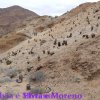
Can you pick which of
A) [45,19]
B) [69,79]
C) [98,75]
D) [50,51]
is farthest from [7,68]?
[45,19]

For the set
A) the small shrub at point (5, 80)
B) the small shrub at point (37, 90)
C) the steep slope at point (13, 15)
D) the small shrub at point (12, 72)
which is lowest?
the small shrub at point (37, 90)

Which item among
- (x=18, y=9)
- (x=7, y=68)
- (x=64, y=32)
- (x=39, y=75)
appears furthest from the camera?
(x=18, y=9)

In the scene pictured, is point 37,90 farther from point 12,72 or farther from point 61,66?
point 12,72

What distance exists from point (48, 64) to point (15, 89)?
319 cm

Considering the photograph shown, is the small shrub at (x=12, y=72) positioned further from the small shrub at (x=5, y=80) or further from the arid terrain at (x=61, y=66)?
the small shrub at (x=5, y=80)

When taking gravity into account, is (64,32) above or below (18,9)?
below

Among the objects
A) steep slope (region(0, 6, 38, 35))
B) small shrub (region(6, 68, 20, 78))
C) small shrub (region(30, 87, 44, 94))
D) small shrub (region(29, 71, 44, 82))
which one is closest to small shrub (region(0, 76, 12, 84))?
small shrub (region(6, 68, 20, 78))

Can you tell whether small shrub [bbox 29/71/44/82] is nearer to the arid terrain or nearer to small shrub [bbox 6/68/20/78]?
the arid terrain

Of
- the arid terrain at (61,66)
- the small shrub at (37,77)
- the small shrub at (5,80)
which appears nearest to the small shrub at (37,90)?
the arid terrain at (61,66)

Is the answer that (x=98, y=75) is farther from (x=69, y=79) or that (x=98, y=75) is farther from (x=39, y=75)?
(x=39, y=75)

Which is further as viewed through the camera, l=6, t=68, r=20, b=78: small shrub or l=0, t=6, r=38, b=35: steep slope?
l=0, t=6, r=38, b=35: steep slope

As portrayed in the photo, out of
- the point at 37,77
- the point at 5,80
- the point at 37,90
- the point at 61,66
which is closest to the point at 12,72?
the point at 5,80

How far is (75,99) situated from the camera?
13.4 metres

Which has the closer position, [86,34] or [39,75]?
[39,75]
